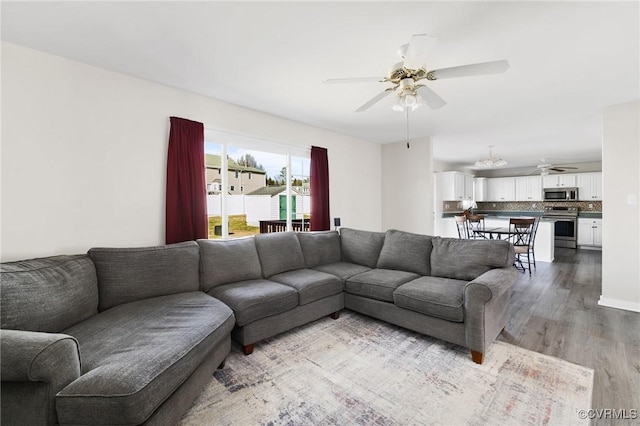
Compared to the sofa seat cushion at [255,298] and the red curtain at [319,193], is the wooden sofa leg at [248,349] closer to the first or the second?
the sofa seat cushion at [255,298]

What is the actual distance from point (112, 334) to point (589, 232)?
1000 centimetres

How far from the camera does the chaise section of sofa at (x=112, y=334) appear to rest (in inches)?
45.3

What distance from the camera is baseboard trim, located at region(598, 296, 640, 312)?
10.4ft

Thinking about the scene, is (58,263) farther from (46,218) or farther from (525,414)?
(525,414)

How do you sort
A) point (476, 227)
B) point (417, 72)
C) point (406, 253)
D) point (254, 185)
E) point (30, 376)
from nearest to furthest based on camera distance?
1. point (30, 376)
2. point (417, 72)
3. point (406, 253)
4. point (254, 185)
5. point (476, 227)

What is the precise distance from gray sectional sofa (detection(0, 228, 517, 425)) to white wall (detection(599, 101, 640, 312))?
1897 millimetres

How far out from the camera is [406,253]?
10.5 ft

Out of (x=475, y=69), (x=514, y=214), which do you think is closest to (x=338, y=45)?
(x=475, y=69)

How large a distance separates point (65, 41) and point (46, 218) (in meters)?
1.36

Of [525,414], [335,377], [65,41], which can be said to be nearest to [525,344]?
[525,414]

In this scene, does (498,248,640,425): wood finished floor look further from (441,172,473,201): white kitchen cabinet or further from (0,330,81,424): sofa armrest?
(441,172,473,201): white kitchen cabinet

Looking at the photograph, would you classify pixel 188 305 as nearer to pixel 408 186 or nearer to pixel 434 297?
pixel 434 297

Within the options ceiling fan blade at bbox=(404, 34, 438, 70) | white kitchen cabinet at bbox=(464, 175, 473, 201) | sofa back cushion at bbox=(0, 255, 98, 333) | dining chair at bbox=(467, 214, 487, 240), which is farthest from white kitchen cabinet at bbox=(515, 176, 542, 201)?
sofa back cushion at bbox=(0, 255, 98, 333)

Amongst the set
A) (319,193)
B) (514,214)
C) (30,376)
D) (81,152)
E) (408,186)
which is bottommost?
(30,376)
